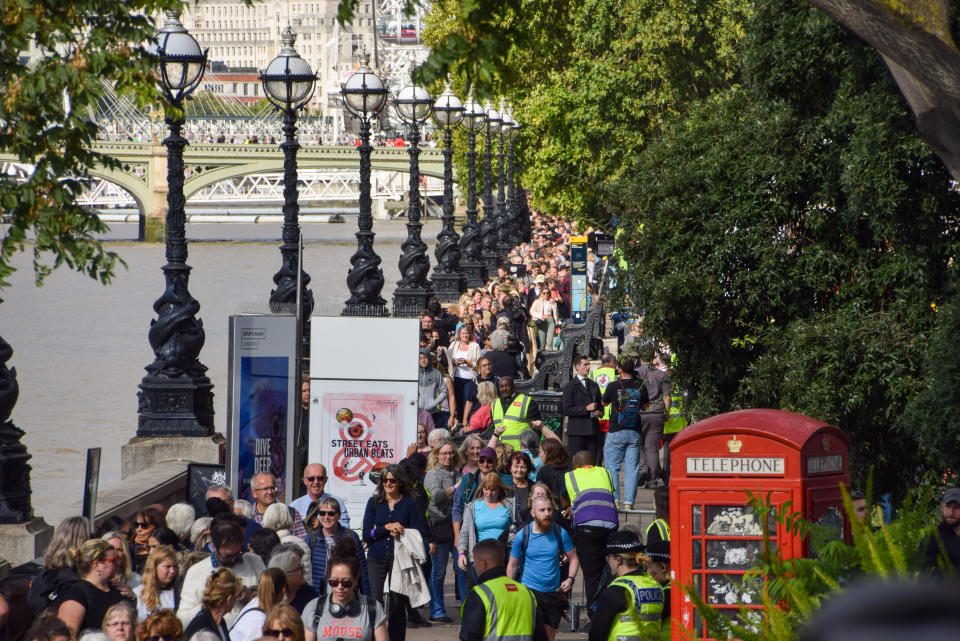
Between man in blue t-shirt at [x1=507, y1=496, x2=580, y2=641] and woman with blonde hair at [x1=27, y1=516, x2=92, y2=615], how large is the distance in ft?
9.35

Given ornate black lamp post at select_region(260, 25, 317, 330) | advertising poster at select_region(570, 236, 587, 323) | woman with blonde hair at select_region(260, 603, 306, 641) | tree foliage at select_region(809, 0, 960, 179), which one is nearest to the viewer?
tree foliage at select_region(809, 0, 960, 179)

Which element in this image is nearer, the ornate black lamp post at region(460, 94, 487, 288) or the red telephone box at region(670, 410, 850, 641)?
the red telephone box at region(670, 410, 850, 641)

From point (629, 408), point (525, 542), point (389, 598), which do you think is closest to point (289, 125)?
point (629, 408)

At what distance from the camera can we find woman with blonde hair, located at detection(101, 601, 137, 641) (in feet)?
20.2

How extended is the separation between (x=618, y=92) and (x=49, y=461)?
13.6 metres

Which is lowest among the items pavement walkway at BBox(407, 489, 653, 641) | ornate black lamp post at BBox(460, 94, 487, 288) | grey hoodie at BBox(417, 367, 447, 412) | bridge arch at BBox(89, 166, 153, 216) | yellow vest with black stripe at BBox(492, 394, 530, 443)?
pavement walkway at BBox(407, 489, 653, 641)

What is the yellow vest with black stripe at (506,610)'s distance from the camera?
22.3 feet

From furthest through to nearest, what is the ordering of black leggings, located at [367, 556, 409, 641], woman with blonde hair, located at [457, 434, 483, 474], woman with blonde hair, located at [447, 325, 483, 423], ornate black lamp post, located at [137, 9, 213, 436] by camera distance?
1. woman with blonde hair, located at [447, 325, 483, 423]
2. ornate black lamp post, located at [137, 9, 213, 436]
3. woman with blonde hair, located at [457, 434, 483, 474]
4. black leggings, located at [367, 556, 409, 641]

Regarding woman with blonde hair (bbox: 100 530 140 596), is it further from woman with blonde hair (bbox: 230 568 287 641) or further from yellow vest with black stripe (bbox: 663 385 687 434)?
yellow vest with black stripe (bbox: 663 385 687 434)

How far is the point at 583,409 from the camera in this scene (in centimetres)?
1472

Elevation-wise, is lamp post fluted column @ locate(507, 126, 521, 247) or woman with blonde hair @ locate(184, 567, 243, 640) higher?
lamp post fluted column @ locate(507, 126, 521, 247)

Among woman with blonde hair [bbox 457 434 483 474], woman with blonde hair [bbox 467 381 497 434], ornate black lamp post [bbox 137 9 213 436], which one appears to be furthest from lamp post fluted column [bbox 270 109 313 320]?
woman with blonde hair [bbox 457 434 483 474]

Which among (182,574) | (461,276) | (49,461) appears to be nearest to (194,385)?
(182,574)

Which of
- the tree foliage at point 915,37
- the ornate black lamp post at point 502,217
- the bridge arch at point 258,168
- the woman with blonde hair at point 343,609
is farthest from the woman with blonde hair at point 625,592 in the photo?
the bridge arch at point 258,168
